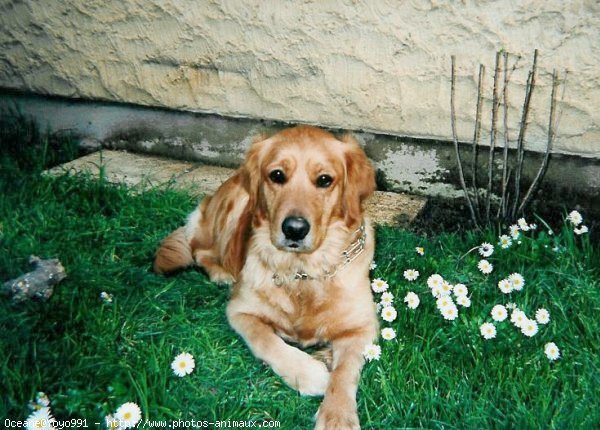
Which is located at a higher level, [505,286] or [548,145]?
[548,145]

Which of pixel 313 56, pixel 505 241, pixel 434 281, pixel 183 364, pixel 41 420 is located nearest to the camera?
pixel 41 420

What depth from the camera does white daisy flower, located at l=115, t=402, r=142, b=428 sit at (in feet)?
6.26

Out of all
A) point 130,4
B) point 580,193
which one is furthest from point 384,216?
point 130,4

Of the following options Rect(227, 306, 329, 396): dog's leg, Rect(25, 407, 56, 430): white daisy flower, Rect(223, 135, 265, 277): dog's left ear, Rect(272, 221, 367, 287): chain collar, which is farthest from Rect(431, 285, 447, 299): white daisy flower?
Rect(25, 407, 56, 430): white daisy flower

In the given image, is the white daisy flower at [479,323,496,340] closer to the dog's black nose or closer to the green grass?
the green grass

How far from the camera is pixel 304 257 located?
2613 millimetres

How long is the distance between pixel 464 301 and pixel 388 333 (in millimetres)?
414

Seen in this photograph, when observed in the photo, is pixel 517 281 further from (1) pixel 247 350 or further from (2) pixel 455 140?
(1) pixel 247 350

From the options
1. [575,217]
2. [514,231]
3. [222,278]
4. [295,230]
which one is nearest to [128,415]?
[295,230]

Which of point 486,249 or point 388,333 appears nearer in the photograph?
point 388,333

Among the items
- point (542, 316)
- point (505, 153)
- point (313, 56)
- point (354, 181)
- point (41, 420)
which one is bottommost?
point (542, 316)

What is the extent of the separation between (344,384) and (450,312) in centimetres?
68

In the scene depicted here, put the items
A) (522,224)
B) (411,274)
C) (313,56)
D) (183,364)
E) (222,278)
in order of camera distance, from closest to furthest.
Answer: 1. (183,364)
2. (411,274)
3. (222,278)
4. (522,224)
5. (313,56)

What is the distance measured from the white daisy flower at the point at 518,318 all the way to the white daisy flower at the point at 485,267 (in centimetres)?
41
